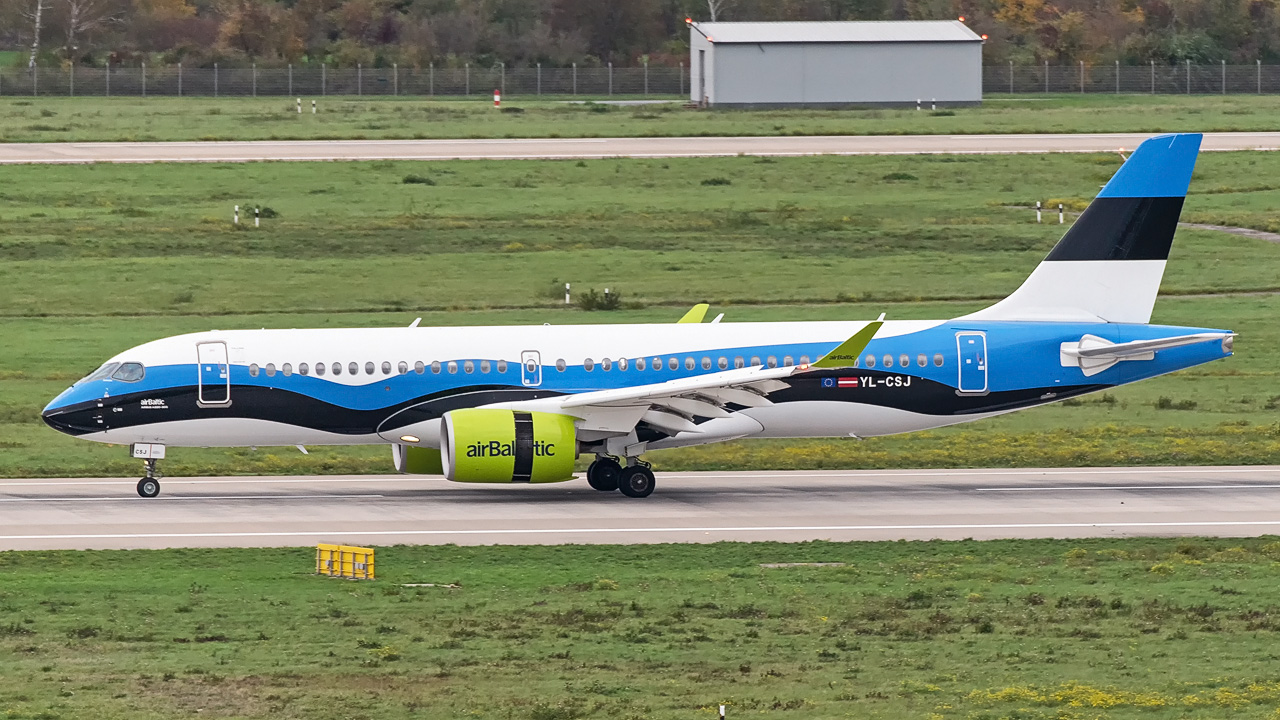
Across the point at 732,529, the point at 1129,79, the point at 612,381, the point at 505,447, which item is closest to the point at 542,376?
the point at 612,381

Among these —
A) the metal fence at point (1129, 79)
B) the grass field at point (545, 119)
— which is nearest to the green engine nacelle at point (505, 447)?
the grass field at point (545, 119)

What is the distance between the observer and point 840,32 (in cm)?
9781

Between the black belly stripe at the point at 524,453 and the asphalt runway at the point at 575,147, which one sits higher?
the asphalt runway at the point at 575,147

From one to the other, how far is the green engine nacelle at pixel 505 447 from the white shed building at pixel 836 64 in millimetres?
65310

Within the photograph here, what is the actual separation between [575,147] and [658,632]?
5917cm

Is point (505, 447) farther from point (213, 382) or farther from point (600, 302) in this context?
point (600, 302)

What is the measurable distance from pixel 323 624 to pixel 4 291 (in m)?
38.5

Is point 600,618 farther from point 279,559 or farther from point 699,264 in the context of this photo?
point 699,264

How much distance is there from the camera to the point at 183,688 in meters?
20.0

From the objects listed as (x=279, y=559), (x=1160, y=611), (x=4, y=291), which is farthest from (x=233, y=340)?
(x=4, y=291)

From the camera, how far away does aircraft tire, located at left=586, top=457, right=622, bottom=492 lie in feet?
117

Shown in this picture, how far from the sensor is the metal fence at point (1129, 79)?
114 m

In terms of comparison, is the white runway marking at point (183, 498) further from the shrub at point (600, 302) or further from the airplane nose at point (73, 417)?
the shrub at point (600, 302)

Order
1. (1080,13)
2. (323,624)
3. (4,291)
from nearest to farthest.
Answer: (323,624) → (4,291) → (1080,13)
